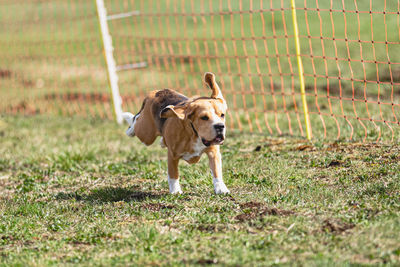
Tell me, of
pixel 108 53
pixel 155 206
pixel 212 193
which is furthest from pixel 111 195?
pixel 108 53

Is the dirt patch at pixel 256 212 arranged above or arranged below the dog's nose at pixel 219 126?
below

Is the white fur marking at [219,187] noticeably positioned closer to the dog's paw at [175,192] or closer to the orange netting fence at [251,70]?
the dog's paw at [175,192]

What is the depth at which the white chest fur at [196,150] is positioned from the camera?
19.7ft

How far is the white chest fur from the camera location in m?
6.00

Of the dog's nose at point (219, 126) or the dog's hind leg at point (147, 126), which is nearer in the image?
the dog's nose at point (219, 126)

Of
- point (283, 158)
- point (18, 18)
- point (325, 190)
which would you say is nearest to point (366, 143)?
point (283, 158)

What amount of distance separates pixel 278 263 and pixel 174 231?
116 cm

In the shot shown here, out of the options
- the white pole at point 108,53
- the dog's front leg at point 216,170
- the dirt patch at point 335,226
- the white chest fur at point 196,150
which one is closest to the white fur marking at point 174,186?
the white chest fur at point 196,150

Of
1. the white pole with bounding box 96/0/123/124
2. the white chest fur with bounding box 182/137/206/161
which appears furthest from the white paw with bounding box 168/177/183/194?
the white pole with bounding box 96/0/123/124

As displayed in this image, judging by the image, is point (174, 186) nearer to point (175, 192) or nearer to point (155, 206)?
point (175, 192)

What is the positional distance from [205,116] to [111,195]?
1.65 metres

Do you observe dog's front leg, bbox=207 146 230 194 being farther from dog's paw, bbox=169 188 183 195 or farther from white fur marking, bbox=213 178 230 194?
dog's paw, bbox=169 188 183 195

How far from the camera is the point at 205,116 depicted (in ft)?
18.6

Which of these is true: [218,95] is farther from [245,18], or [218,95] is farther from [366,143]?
[245,18]
